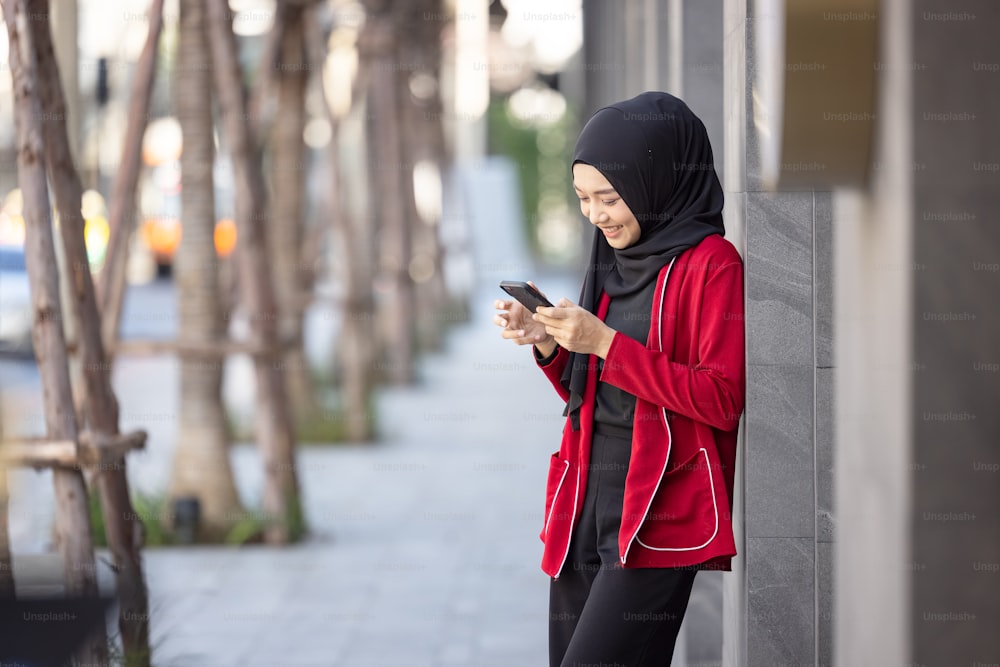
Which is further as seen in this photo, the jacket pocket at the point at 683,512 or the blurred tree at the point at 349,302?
the blurred tree at the point at 349,302

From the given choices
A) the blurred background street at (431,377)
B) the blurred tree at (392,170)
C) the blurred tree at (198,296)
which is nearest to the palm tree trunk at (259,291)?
the blurred background street at (431,377)

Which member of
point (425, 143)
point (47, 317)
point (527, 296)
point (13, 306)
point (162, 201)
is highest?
point (425, 143)

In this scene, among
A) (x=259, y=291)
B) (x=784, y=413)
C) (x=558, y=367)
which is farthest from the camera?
(x=259, y=291)

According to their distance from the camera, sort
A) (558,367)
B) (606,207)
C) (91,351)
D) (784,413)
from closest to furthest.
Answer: (606,207)
(558,367)
(784,413)
(91,351)

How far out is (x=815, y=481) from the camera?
317cm

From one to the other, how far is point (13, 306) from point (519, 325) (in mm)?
10393

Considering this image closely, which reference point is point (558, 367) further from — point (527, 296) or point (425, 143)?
point (425, 143)

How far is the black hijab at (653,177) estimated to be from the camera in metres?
2.65

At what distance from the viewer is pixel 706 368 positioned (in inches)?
105

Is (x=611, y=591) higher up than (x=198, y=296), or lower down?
lower down

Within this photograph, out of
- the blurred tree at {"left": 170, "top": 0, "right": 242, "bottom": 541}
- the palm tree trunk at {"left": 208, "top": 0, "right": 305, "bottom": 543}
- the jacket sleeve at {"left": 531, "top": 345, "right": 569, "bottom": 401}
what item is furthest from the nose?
the blurred tree at {"left": 170, "top": 0, "right": 242, "bottom": 541}

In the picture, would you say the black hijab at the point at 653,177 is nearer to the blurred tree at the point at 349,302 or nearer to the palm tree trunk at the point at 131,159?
the palm tree trunk at the point at 131,159

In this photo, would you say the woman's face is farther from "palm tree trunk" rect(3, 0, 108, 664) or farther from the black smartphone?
"palm tree trunk" rect(3, 0, 108, 664)

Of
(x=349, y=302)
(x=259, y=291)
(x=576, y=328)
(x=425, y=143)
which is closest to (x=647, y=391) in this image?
(x=576, y=328)
